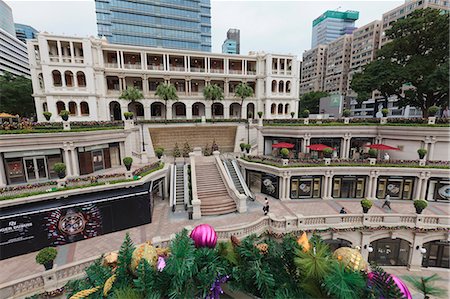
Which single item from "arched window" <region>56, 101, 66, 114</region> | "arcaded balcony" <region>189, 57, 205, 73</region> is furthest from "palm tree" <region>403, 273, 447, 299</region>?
"arcaded balcony" <region>189, 57, 205, 73</region>

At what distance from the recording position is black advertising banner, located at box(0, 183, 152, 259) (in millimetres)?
12180

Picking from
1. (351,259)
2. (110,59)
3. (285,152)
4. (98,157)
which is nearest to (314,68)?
(110,59)

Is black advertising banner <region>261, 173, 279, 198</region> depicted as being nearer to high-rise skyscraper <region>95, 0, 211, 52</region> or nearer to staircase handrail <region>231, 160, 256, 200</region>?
staircase handrail <region>231, 160, 256, 200</region>

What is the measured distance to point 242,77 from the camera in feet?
141

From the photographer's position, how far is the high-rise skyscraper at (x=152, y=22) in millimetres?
56500

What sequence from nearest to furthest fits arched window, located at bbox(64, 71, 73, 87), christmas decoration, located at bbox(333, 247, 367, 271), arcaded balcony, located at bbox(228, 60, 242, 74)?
christmas decoration, located at bbox(333, 247, 367, 271) < arched window, located at bbox(64, 71, 73, 87) < arcaded balcony, located at bbox(228, 60, 242, 74)

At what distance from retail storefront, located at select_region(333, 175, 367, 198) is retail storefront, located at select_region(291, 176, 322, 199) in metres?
1.72

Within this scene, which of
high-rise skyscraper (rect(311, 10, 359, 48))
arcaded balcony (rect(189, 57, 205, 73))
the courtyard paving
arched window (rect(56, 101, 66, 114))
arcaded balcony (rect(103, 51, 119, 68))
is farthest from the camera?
high-rise skyscraper (rect(311, 10, 359, 48))

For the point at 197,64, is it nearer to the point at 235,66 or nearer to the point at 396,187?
the point at 235,66

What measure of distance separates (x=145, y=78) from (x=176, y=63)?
25.5 ft

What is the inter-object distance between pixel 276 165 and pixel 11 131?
22.8 m

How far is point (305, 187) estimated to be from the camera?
21141mm

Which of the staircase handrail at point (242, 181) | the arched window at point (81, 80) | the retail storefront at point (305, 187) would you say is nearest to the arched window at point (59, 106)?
the arched window at point (81, 80)

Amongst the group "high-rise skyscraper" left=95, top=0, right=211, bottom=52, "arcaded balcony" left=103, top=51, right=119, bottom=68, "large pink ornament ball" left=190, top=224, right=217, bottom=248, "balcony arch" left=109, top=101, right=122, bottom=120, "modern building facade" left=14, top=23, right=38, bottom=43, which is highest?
"modern building facade" left=14, top=23, right=38, bottom=43
